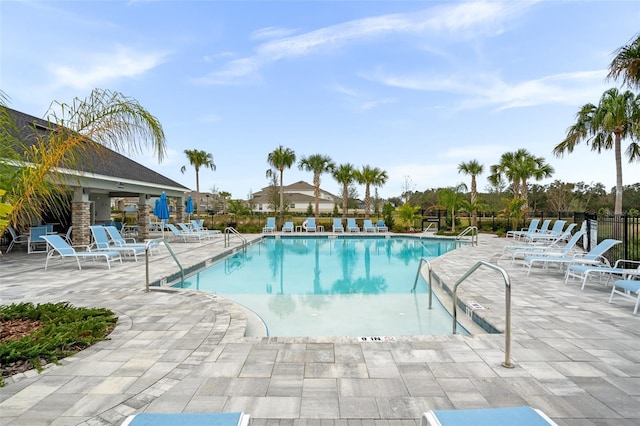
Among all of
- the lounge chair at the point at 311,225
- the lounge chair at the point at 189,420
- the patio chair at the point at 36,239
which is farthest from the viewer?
the lounge chair at the point at 311,225

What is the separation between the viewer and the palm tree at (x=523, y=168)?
76.6 ft

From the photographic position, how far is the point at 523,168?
76.4 feet

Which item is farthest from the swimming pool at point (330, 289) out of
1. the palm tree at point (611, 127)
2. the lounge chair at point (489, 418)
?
the palm tree at point (611, 127)

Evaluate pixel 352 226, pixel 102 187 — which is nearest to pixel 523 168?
pixel 352 226

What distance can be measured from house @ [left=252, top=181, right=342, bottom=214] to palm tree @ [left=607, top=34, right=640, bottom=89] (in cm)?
4539

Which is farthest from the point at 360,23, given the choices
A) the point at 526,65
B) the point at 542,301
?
the point at 542,301

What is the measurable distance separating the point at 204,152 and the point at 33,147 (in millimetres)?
28974

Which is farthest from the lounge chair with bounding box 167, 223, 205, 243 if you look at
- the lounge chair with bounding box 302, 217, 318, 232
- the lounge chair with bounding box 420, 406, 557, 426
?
the lounge chair with bounding box 420, 406, 557, 426

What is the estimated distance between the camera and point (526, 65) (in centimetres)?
1477

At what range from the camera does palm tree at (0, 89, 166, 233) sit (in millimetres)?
4195

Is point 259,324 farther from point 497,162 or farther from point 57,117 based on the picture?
point 497,162

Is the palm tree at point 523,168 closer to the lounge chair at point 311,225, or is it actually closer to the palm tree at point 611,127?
the palm tree at point 611,127

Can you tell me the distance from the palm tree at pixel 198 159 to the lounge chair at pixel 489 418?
31375mm

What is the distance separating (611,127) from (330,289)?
51.7 ft
